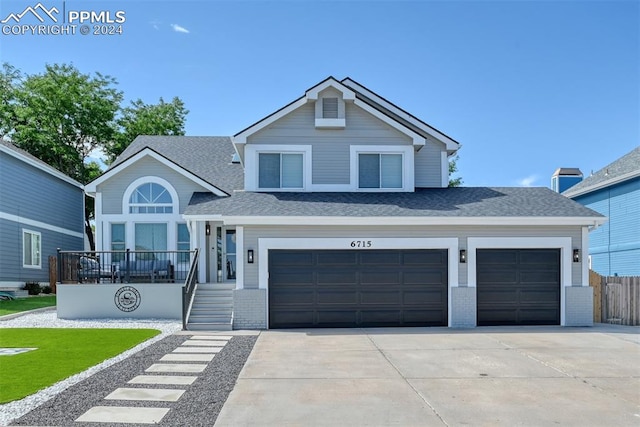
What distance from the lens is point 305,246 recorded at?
44.7 ft

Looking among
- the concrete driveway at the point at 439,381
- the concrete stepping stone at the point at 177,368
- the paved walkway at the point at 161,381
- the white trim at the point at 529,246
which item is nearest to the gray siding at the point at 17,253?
the paved walkway at the point at 161,381

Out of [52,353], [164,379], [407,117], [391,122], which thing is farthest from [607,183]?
[52,353]

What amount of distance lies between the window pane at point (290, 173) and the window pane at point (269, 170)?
0.63ft

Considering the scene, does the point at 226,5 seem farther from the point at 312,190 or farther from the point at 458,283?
the point at 458,283

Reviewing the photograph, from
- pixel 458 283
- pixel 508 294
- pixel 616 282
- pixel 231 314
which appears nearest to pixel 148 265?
pixel 231 314

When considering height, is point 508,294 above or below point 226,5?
below

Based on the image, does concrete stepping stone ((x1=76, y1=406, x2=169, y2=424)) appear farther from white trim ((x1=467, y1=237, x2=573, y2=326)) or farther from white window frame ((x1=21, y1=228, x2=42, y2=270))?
white window frame ((x1=21, y1=228, x2=42, y2=270))

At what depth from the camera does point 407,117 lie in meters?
18.1

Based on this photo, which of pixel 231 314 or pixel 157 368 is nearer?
pixel 157 368

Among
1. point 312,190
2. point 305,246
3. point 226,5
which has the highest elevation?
point 226,5

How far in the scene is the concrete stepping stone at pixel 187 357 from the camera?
917cm

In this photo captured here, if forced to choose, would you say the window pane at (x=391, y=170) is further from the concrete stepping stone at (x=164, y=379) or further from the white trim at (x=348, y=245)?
the concrete stepping stone at (x=164, y=379)

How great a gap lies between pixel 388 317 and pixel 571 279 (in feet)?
17.4

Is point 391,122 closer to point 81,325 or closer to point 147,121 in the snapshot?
point 81,325
